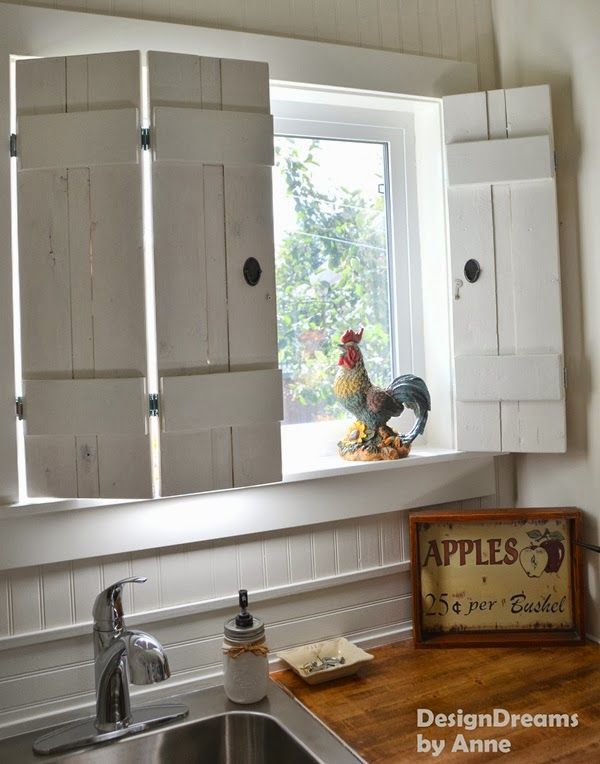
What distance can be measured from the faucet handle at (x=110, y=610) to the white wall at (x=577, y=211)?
97cm

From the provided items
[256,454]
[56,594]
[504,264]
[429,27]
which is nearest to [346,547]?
[256,454]

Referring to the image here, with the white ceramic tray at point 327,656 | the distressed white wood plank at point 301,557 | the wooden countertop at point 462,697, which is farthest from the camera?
the distressed white wood plank at point 301,557

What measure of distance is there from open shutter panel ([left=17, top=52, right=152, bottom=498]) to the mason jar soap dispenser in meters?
0.32

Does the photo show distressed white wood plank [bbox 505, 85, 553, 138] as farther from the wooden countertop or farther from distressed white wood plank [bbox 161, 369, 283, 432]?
the wooden countertop

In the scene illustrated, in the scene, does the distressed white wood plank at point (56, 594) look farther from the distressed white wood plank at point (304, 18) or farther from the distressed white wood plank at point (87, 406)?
the distressed white wood plank at point (304, 18)

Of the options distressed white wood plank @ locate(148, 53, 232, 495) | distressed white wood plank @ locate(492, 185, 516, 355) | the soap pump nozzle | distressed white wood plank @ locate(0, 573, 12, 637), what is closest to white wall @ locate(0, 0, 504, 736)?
distressed white wood plank @ locate(0, 573, 12, 637)

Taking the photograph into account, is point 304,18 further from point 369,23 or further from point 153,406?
point 153,406

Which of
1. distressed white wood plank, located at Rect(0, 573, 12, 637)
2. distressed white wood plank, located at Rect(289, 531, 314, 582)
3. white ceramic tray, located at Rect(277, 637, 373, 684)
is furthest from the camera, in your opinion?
distressed white wood plank, located at Rect(289, 531, 314, 582)

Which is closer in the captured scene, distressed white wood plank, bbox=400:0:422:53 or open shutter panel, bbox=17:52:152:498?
open shutter panel, bbox=17:52:152:498

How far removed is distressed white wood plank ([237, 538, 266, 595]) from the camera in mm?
1573

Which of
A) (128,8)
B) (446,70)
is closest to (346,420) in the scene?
(446,70)

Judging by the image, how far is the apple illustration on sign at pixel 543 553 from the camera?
5.52 ft

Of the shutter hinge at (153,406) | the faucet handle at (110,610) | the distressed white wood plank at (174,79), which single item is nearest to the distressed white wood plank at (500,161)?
the distressed white wood plank at (174,79)

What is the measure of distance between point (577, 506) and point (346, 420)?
547 millimetres
